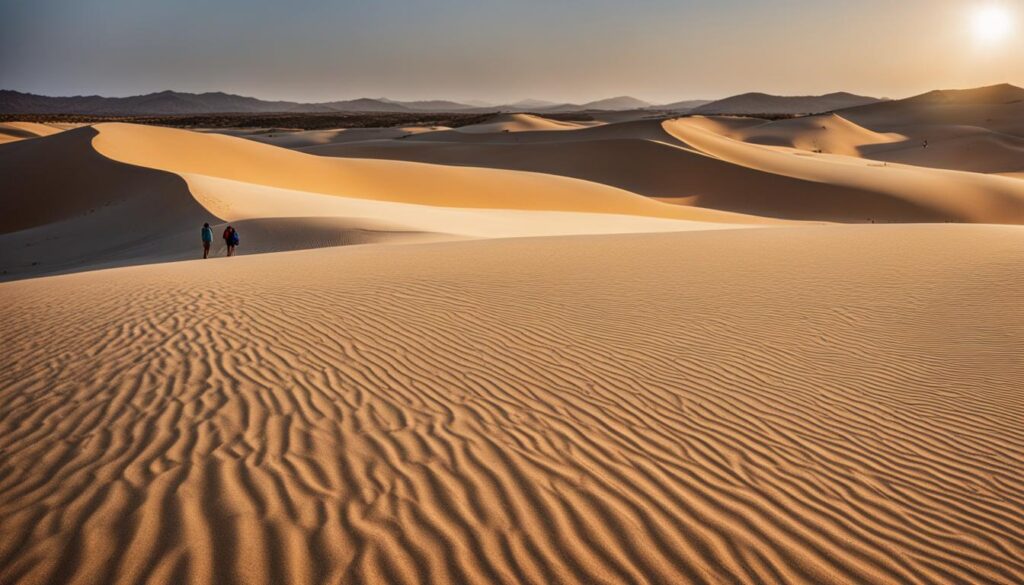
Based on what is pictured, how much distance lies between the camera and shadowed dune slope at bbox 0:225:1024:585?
3449 mm

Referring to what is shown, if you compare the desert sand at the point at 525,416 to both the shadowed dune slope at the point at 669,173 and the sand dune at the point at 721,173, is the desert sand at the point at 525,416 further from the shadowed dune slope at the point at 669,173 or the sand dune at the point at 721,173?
the sand dune at the point at 721,173

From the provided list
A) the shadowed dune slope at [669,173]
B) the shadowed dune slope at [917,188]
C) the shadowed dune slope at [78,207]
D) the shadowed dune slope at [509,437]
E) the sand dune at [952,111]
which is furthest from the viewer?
the sand dune at [952,111]

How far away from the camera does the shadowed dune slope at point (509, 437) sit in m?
3.45

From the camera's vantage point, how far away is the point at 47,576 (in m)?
3.19

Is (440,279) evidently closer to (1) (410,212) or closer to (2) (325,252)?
(2) (325,252)

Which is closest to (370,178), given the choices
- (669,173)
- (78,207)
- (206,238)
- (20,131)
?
(78,207)

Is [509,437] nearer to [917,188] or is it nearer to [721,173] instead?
[917,188]

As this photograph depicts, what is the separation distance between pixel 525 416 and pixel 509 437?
16.1 inches

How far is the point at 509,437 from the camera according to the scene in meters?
4.72

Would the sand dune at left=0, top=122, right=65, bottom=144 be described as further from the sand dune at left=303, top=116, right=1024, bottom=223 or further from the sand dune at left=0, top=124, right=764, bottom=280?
the sand dune at left=303, top=116, right=1024, bottom=223

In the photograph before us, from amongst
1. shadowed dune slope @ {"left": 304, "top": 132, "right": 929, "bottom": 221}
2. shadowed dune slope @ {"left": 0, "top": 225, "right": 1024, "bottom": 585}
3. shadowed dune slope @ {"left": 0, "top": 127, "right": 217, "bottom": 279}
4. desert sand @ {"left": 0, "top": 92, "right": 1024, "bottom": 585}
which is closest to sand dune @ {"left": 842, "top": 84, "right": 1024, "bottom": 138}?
shadowed dune slope @ {"left": 304, "top": 132, "right": 929, "bottom": 221}

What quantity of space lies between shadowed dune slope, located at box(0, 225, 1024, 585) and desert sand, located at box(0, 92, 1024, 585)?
0.02 meters

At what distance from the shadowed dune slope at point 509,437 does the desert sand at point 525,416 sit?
0.02 m

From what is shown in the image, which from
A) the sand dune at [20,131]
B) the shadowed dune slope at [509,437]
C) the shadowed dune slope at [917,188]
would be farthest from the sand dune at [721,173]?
the sand dune at [20,131]
